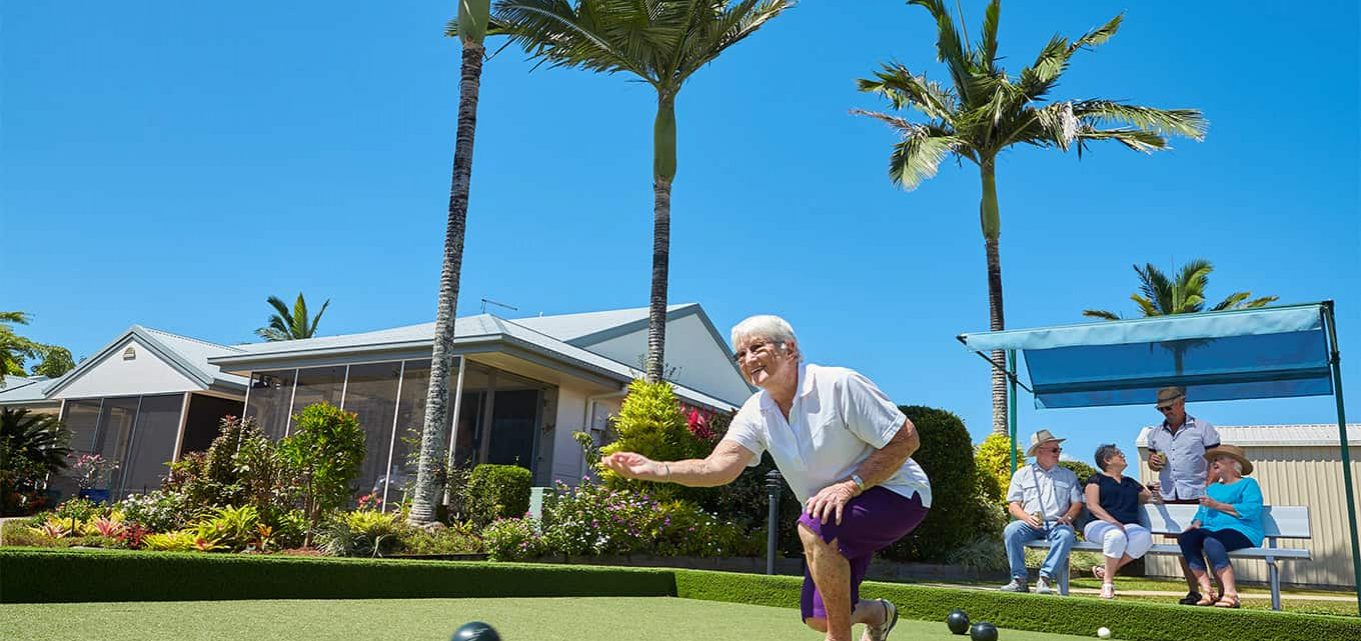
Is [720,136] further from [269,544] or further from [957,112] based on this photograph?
[269,544]

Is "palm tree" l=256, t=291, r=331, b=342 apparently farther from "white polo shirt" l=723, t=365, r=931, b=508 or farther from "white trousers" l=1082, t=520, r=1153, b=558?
"white polo shirt" l=723, t=365, r=931, b=508

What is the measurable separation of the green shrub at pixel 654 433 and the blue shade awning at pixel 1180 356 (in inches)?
167

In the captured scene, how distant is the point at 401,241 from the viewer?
22.1 m

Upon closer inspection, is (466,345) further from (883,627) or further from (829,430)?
(829,430)

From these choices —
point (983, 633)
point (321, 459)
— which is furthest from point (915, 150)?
point (983, 633)

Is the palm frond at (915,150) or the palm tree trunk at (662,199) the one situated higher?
the palm frond at (915,150)

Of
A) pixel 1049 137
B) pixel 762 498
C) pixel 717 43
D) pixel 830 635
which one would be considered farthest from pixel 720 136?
pixel 830 635

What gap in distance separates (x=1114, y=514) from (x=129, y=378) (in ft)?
67.6

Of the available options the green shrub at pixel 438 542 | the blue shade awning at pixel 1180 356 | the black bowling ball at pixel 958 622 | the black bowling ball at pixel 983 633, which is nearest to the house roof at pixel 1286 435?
the blue shade awning at pixel 1180 356

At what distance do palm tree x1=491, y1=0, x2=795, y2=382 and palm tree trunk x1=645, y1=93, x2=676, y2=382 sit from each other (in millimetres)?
16

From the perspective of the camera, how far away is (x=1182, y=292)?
26.1 metres

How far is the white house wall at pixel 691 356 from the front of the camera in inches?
777

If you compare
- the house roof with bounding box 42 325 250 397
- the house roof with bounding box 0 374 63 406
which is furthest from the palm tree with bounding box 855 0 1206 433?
the house roof with bounding box 0 374 63 406

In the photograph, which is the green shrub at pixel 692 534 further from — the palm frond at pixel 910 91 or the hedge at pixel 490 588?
the palm frond at pixel 910 91
